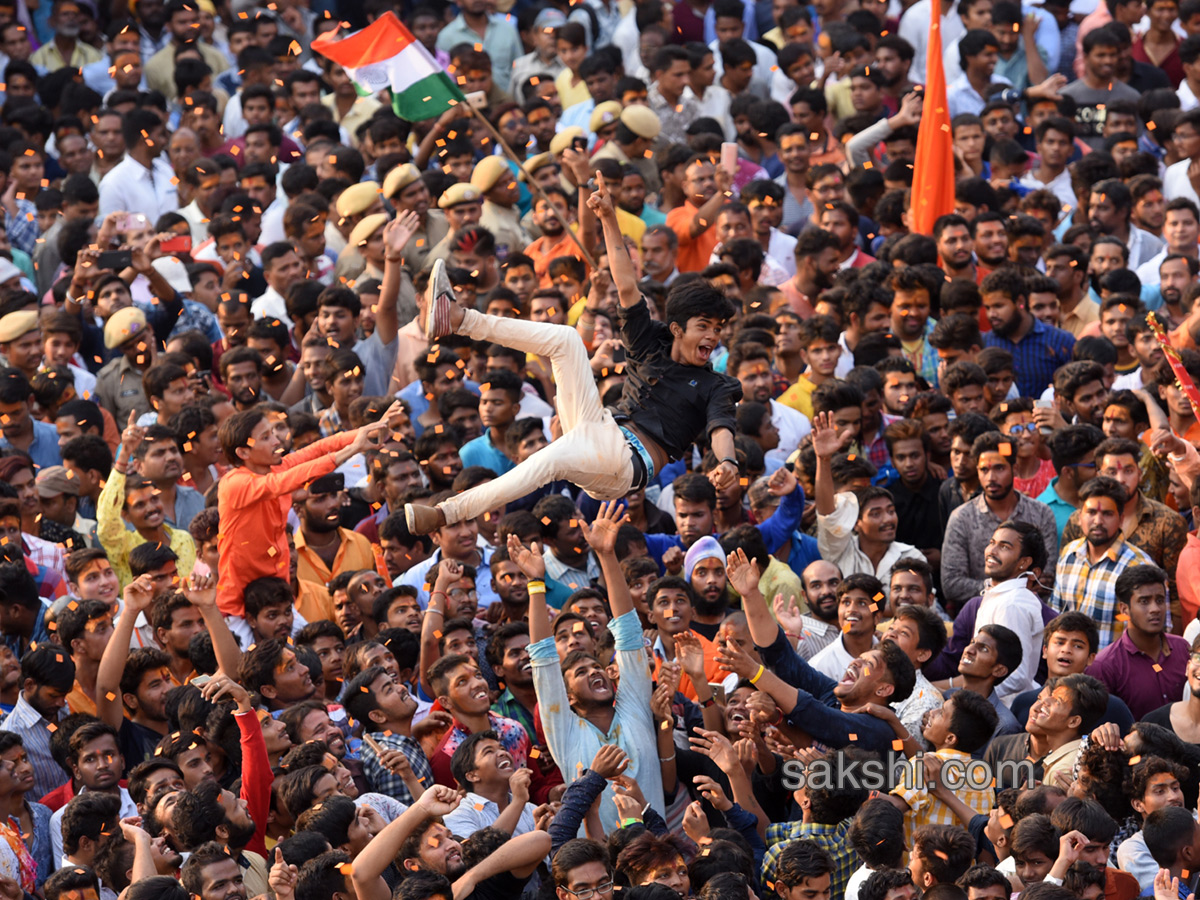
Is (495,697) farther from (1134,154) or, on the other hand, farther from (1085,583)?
(1134,154)

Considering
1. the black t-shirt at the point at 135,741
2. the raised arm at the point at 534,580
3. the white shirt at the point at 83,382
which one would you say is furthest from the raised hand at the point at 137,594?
the white shirt at the point at 83,382

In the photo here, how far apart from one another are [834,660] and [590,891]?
2.45m

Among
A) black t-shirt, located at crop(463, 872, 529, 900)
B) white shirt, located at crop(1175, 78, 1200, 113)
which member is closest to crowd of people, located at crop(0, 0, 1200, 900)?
black t-shirt, located at crop(463, 872, 529, 900)

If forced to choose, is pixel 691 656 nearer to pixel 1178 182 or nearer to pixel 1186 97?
pixel 1178 182

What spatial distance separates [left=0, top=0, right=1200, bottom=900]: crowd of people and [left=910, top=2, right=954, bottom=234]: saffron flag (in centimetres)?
16

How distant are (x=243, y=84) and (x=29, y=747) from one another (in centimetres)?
840

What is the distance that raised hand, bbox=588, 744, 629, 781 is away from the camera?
8141 millimetres

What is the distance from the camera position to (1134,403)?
10.6m

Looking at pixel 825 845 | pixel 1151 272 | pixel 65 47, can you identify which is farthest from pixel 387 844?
pixel 65 47

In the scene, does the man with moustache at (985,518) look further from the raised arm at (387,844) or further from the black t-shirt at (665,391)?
the raised arm at (387,844)

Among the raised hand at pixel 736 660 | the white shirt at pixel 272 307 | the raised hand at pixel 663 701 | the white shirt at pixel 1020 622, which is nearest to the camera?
the raised hand at pixel 736 660

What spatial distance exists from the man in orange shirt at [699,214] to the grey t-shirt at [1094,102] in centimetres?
320

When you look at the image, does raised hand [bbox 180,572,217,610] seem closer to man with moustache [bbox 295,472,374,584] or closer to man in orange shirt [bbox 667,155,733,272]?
man with moustache [bbox 295,472,374,584]

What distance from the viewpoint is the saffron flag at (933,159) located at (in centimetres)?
1320
